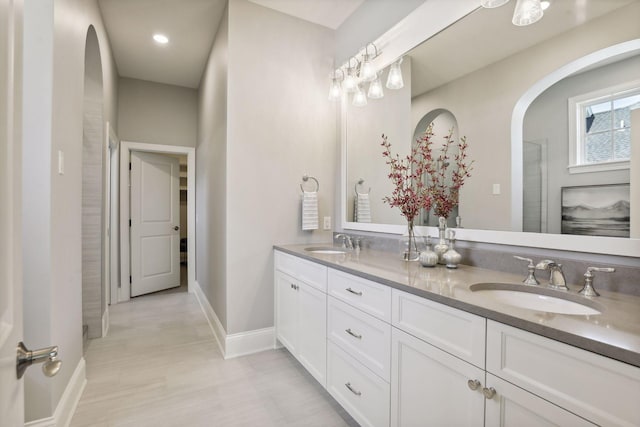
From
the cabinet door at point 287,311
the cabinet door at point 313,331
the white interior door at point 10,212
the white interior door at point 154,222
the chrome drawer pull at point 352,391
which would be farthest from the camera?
the white interior door at point 154,222

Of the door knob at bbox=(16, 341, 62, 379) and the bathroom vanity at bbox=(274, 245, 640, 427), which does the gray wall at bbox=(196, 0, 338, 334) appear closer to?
the bathroom vanity at bbox=(274, 245, 640, 427)

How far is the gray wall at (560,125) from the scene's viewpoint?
1.19 meters

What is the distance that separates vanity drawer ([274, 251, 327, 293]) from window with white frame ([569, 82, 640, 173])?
131 cm

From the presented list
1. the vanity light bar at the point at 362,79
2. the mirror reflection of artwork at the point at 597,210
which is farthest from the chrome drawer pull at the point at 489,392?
the vanity light bar at the point at 362,79

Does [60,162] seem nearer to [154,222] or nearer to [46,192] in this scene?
[46,192]

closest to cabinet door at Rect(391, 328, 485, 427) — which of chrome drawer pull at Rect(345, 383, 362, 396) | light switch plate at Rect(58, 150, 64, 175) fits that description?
chrome drawer pull at Rect(345, 383, 362, 396)

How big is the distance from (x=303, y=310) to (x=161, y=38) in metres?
2.98

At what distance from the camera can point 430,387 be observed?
1.17 m

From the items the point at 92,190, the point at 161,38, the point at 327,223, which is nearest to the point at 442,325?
the point at 327,223

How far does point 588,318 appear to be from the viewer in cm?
88

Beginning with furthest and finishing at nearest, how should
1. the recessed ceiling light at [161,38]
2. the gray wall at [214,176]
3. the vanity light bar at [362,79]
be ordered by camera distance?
the recessed ceiling light at [161,38], the gray wall at [214,176], the vanity light bar at [362,79]

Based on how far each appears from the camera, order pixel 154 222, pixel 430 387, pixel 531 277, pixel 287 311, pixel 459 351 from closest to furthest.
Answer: pixel 459 351
pixel 430 387
pixel 531 277
pixel 287 311
pixel 154 222

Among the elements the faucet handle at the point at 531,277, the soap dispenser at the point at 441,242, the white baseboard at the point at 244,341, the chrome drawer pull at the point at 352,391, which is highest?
the soap dispenser at the point at 441,242

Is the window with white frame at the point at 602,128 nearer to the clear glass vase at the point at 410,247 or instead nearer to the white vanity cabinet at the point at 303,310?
the clear glass vase at the point at 410,247
